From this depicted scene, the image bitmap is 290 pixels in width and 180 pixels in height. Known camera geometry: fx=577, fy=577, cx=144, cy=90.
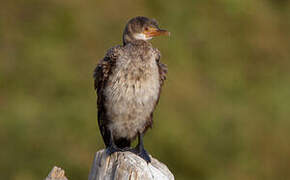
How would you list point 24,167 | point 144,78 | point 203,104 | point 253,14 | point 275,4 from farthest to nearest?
1. point 275,4
2. point 253,14
3. point 203,104
4. point 24,167
5. point 144,78

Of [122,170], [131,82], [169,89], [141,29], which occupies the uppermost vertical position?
[141,29]

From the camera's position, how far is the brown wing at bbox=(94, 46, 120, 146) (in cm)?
524

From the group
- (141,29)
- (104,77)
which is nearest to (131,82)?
(104,77)

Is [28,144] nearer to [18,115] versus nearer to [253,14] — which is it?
[18,115]

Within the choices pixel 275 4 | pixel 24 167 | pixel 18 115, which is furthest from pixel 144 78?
pixel 275 4

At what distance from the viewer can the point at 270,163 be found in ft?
29.6

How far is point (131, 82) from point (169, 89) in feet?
13.5

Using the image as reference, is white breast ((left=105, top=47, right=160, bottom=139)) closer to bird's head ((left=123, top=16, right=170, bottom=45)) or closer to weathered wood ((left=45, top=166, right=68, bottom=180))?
bird's head ((left=123, top=16, right=170, bottom=45))

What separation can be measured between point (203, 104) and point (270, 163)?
1392 mm

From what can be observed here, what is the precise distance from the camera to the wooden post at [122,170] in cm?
360

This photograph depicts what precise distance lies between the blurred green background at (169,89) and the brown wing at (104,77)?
8.58 ft

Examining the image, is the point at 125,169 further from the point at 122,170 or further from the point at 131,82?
the point at 131,82

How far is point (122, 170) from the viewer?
12.0ft

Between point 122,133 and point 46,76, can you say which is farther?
point 46,76
